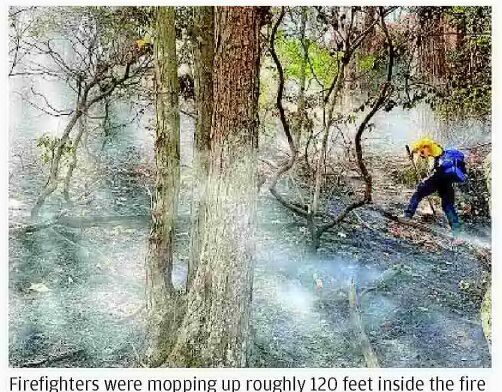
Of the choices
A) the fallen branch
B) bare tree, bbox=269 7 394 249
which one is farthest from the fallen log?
the fallen branch

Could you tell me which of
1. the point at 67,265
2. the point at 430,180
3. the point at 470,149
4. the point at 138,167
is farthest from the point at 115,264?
the point at 470,149

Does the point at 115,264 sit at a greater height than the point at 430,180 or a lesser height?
lesser

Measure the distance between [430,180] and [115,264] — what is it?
1.15m

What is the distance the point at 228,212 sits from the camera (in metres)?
2.43

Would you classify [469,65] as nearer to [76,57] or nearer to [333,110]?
[333,110]

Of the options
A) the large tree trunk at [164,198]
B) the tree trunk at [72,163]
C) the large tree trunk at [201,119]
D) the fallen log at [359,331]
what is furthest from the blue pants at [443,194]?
the tree trunk at [72,163]

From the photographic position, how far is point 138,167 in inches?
100

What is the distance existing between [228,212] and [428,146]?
0.75m

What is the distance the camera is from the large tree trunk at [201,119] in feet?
8.14

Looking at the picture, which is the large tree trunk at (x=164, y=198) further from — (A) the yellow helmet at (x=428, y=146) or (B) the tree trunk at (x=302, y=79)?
(A) the yellow helmet at (x=428, y=146)

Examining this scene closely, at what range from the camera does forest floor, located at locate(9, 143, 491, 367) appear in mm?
2504

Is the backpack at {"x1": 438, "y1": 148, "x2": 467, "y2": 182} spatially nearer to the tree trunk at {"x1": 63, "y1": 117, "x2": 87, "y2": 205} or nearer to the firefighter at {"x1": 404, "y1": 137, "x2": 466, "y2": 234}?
the firefighter at {"x1": 404, "y1": 137, "x2": 466, "y2": 234}

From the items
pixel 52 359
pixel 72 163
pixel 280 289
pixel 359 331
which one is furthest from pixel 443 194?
pixel 52 359

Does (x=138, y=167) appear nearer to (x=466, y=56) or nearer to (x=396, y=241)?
(x=396, y=241)
